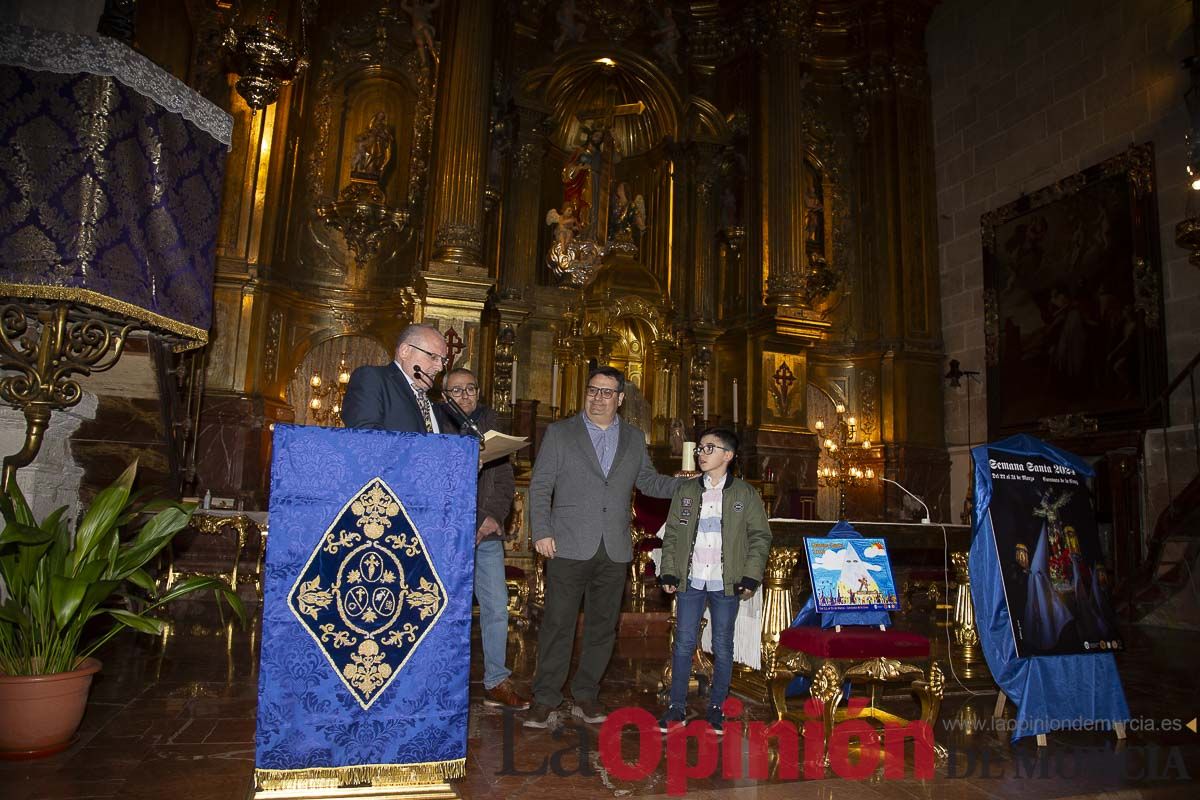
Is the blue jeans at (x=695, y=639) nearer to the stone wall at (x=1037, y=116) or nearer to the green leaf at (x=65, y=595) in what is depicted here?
the green leaf at (x=65, y=595)

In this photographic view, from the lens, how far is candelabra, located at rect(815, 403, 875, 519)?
38.8ft

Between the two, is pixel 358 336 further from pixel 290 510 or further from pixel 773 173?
pixel 290 510

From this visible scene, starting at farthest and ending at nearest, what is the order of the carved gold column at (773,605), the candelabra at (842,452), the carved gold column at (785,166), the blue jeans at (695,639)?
1. the candelabra at (842,452)
2. the carved gold column at (785,166)
3. the carved gold column at (773,605)
4. the blue jeans at (695,639)

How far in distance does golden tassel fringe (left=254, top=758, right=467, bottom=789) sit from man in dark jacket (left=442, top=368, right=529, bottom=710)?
1295 millimetres

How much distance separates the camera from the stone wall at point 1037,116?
30.3 feet

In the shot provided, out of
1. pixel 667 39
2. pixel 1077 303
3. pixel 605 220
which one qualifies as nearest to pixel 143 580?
pixel 605 220

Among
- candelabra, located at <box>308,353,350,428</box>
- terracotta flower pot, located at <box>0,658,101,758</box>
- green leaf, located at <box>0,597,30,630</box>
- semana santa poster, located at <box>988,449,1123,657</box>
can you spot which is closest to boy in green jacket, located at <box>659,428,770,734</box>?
semana santa poster, located at <box>988,449,1123,657</box>

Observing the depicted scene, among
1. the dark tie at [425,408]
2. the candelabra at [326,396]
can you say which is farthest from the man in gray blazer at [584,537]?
the candelabra at [326,396]

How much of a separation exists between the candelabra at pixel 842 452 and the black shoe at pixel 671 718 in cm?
862

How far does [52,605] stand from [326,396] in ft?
25.7

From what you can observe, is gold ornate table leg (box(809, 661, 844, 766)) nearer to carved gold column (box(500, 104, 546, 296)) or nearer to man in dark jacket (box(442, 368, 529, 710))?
man in dark jacket (box(442, 368, 529, 710))

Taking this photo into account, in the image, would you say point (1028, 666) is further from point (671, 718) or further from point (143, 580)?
point (143, 580)

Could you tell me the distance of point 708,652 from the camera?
461 cm

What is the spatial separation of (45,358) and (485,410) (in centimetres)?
201
